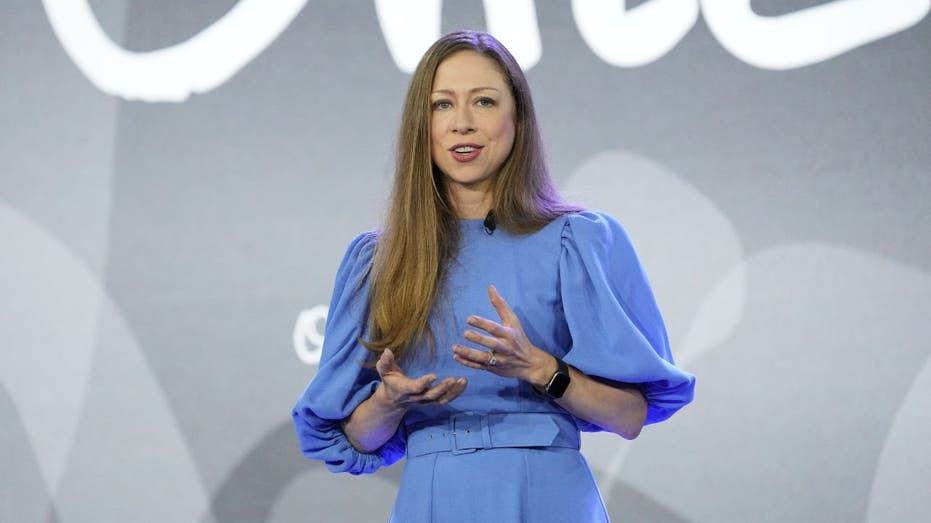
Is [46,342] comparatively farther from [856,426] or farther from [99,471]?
[856,426]

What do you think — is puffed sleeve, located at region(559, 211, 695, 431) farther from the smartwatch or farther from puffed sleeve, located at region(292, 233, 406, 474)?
puffed sleeve, located at region(292, 233, 406, 474)

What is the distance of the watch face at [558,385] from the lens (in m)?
1.40

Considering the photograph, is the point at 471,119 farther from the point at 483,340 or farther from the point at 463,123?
the point at 483,340

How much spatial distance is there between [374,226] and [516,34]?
2.02 ft

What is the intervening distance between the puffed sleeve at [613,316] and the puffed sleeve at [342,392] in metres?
0.30

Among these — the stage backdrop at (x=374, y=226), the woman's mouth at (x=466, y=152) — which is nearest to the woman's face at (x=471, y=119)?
the woman's mouth at (x=466, y=152)

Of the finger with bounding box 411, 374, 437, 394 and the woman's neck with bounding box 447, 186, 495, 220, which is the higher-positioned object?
the woman's neck with bounding box 447, 186, 495, 220

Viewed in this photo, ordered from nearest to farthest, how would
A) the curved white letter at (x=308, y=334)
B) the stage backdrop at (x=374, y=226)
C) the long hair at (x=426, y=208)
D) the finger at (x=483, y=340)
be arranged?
the finger at (x=483, y=340)
the long hair at (x=426, y=208)
the stage backdrop at (x=374, y=226)
the curved white letter at (x=308, y=334)

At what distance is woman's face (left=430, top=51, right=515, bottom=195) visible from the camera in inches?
62.1

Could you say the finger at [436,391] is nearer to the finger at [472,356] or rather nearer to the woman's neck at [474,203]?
the finger at [472,356]

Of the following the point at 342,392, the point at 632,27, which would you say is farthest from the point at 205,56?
the point at 342,392

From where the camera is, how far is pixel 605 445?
9.19 ft

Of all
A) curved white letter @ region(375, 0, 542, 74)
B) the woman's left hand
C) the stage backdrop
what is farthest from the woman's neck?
curved white letter @ region(375, 0, 542, 74)

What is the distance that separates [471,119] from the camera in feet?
5.17
